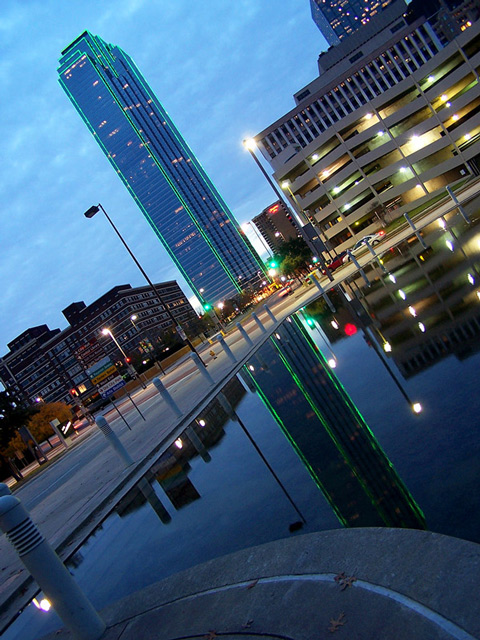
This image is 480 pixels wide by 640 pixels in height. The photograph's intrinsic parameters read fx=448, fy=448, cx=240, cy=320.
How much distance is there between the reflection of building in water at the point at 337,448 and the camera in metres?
3.78

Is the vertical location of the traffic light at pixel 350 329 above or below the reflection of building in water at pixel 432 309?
above

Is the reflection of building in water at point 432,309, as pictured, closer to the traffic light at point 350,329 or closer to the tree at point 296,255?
the traffic light at point 350,329

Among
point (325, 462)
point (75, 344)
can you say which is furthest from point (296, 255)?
point (75, 344)

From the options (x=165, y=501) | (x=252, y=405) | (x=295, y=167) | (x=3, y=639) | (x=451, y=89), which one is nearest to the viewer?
(x=3, y=639)

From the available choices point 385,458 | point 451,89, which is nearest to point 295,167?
point 451,89

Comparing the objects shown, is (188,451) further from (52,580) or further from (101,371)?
(101,371)

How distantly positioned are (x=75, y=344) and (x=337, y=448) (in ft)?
608

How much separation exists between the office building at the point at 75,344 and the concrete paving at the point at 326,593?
16978 centimetres

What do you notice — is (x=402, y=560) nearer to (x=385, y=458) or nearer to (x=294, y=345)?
(x=385, y=458)

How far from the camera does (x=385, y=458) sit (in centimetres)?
453

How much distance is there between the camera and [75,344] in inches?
7008

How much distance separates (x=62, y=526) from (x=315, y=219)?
70617 millimetres

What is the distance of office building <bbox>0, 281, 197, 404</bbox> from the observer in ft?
568

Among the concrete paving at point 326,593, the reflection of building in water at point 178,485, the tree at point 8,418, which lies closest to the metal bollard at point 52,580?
the concrete paving at point 326,593
